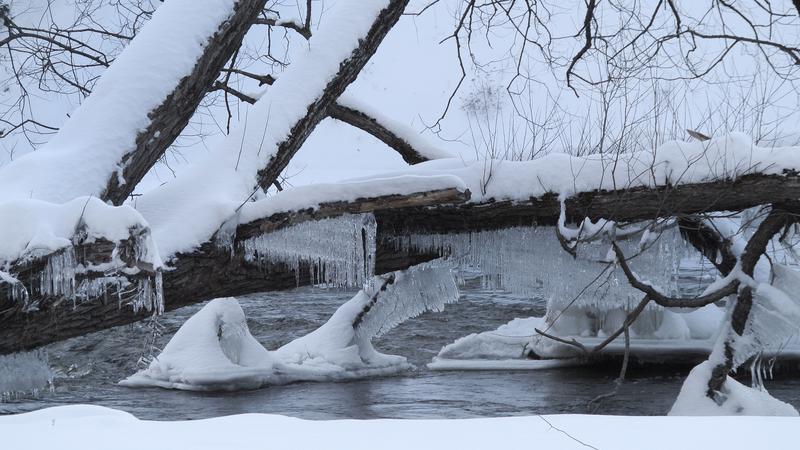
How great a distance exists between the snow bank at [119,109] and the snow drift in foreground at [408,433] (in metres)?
1.66

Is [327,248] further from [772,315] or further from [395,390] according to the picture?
[395,390]

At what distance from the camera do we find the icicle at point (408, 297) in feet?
25.0

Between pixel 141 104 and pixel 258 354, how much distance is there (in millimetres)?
5145

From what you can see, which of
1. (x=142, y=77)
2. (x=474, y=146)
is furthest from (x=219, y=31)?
(x=474, y=146)

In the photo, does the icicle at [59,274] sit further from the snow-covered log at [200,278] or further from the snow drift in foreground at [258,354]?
the snow drift in foreground at [258,354]

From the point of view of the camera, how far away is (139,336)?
1245cm

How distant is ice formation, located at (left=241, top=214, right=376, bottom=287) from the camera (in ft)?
16.9

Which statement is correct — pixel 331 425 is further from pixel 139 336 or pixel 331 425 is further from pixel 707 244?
pixel 139 336

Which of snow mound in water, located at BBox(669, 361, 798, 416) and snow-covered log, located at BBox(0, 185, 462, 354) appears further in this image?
snow mound in water, located at BBox(669, 361, 798, 416)

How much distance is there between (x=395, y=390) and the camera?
9.01 meters

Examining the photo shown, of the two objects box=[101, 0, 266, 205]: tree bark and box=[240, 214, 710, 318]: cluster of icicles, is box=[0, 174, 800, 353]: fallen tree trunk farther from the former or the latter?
box=[101, 0, 266, 205]: tree bark

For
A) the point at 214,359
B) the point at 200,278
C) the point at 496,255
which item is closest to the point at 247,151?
the point at 200,278

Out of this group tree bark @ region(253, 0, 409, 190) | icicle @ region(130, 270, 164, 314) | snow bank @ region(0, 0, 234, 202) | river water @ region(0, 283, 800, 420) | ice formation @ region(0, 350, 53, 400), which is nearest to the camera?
icicle @ region(130, 270, 164, 314)

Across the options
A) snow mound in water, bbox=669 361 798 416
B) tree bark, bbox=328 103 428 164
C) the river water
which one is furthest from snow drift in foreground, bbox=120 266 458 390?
snow mound in water, bbox=669 361 798 416
